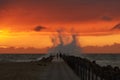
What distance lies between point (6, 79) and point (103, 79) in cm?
1562

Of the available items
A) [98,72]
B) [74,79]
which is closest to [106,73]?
[98,72]

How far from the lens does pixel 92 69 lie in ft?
84.3

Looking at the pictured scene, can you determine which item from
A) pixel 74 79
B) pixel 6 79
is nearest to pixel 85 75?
pixel 74 79

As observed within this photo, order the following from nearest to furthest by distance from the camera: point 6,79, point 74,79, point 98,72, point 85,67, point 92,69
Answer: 1. point 98,72
2. point 92,69
3. point 85,67
4. point 74,79
5. point 6,79

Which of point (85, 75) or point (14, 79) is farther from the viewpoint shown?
point (14, 79)

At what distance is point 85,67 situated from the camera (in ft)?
96.6

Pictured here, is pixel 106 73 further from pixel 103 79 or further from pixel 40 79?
pixel 40 79

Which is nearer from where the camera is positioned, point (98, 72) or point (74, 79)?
point (98, 72)

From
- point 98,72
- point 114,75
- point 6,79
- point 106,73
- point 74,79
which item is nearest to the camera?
point 114,75

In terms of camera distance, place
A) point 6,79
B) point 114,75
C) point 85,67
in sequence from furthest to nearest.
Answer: point 6,79
point 85,67
point 114,75

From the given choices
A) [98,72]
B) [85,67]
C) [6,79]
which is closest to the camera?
[98,72]

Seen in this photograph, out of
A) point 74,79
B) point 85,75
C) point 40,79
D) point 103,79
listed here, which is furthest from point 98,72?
point 40,79

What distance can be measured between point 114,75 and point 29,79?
1725 cm

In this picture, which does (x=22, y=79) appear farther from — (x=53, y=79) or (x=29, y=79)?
(x=53, y=79)
